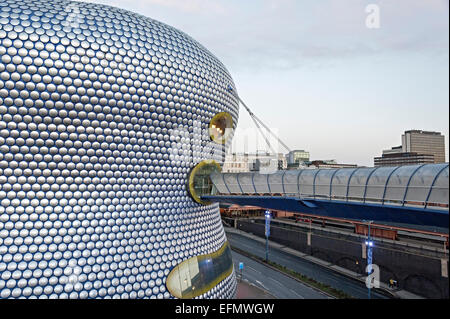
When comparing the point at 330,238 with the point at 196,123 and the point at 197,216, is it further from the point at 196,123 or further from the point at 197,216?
the point at 196,123

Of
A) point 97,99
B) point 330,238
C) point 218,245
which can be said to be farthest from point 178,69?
point 330,238

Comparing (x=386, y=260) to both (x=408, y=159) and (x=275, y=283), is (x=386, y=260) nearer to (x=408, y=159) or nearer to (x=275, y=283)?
(x=275, y=283)

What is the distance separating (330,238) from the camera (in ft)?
105

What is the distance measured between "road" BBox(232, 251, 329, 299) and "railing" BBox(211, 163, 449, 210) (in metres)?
11.0

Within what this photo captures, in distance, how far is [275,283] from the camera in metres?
26.2

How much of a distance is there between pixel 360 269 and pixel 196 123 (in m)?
21.6

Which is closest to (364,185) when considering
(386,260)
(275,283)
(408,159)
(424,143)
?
(275,283)

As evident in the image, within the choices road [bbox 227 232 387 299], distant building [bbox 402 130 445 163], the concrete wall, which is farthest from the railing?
distant building [bbox 402 130 445 163]

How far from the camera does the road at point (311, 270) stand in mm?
24750

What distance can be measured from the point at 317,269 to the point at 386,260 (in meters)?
6.54

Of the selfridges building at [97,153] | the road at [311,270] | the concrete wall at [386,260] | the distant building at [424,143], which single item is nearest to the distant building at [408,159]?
the distant building at [424,143]

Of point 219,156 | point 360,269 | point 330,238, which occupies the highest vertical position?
point 219,156
